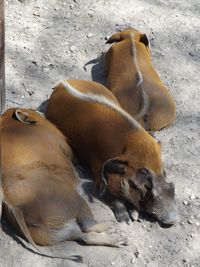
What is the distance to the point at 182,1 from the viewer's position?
5.93 meters

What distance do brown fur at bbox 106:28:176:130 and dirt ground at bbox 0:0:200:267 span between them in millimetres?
131

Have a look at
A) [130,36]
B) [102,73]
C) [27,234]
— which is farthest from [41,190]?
[130,36]

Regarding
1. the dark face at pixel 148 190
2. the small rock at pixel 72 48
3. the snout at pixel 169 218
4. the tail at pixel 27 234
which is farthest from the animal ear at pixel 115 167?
the small rock at pixel 72 48

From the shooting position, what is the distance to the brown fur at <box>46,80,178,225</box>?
381 centimetres

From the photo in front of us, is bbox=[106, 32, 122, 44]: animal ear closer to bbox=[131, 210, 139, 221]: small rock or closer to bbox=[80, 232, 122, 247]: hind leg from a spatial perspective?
bbox=[131, 210, 139, 221]: small rock

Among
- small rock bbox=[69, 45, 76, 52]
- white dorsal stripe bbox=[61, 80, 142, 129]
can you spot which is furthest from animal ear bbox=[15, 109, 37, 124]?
small rock bbox=[69, 45, 76, 52]

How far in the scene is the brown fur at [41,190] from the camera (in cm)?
353

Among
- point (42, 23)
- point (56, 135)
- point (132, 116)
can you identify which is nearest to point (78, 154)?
point (56, 135)

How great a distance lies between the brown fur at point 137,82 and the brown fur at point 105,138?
0.21 m

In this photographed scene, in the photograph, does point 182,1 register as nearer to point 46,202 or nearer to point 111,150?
point 111,150

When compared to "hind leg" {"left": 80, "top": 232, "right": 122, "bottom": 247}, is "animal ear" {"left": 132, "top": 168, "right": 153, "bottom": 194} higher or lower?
higher

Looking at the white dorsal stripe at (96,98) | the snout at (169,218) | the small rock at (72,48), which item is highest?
the white dorsal stripe at (96,98)

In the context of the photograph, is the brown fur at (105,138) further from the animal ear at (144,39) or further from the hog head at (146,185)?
the animal ear at (144,39)

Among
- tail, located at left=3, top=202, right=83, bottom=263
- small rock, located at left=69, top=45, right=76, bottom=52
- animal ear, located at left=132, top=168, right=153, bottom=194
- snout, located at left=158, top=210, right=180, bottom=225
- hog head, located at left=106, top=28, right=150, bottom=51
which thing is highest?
hog head, located at left=106, top=28, right=150, bottom=51
